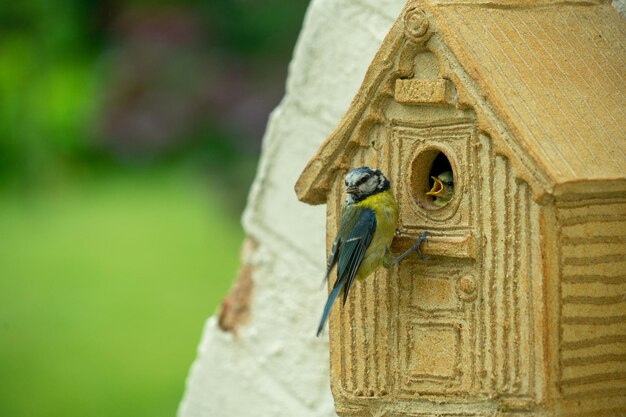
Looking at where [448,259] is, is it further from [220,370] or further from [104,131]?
[104,131]

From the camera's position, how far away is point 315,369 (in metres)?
3.54

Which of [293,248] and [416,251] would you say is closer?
[416,251]

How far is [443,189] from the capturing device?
2.78m

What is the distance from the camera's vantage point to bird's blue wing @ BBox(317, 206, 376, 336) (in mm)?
2732

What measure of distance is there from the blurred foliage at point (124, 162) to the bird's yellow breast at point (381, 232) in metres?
5.95

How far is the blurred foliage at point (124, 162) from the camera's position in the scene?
941cm

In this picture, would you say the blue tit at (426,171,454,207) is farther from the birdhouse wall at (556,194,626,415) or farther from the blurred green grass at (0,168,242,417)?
the blurred green grass at (0,168,242,417)

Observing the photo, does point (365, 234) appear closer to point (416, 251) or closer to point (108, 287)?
point (416, 251)

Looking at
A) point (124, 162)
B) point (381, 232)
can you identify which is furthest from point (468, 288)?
point (124, 162)

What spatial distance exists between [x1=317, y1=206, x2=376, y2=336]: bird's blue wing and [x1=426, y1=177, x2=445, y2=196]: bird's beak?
14 centimetres

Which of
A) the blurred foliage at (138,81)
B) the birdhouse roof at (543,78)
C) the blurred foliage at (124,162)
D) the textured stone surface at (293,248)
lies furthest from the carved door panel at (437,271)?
the blurred foliage at (138,81)

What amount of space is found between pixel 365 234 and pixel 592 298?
481 millimetres

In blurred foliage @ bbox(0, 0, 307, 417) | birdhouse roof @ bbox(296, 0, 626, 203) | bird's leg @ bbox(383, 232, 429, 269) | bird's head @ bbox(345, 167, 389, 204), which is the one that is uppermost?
blurred foliage @ bbox(0, 0, 307, 417)

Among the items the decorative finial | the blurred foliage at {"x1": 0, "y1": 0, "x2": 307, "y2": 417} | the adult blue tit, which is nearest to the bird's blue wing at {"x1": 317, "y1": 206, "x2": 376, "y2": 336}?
the adult blue tit
